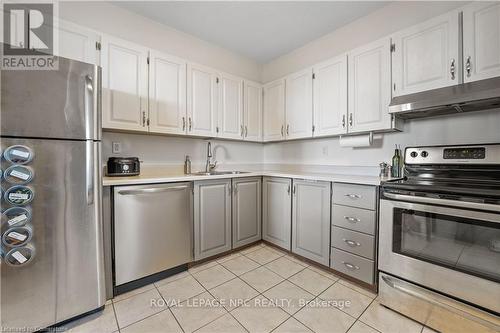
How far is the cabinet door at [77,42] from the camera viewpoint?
67.3 inches

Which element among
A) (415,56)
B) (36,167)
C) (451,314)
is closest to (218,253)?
(36,167)

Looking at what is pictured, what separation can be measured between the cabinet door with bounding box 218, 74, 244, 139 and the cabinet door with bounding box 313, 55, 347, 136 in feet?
3.11

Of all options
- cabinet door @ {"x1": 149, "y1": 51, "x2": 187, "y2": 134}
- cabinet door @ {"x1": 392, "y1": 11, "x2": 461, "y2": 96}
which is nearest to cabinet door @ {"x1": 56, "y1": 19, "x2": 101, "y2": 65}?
cabinet door @ {"x1": 149, "y1": 51, "x2": 187, "y2": 134}

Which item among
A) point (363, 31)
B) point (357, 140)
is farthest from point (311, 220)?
point (363, 31)

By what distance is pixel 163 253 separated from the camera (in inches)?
74.3

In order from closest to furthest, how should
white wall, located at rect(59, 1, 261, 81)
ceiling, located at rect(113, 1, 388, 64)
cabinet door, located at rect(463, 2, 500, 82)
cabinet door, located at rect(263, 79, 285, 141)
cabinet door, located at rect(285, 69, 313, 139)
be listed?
cabinet door, located at rect(463, 2, 500, 82) < white wall, located at rect(59, 1, 261, 81) < ceiling, located at rect(113, 1, 388, 64) < cabinet door, located at rect(285, 69, 313, 139) < cabinet door, located at rect(263, 79, 285, 141)

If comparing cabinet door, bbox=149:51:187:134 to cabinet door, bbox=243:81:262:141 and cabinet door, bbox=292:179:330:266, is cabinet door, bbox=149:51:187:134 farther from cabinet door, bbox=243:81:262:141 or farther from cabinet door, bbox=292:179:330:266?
cabinet door, bbox=292:179:330:266

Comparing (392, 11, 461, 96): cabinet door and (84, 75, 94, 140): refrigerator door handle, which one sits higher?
(392, 11, 461, 96): cabinet door

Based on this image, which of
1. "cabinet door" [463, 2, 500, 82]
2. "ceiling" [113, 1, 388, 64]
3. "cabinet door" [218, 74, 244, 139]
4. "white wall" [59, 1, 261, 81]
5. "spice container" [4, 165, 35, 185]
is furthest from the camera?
"cabinet door" [218, 74, 244, 139]

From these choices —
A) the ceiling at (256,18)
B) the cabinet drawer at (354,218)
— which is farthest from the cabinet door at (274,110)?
the cabinet drawer at (354,218)

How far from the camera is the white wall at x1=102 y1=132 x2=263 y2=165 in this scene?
2215 millimetres

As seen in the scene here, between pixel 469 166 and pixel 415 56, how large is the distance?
96 centimetres

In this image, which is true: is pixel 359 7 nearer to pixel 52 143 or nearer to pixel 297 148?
pixel 297 148

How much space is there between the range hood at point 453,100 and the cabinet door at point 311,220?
888mm
